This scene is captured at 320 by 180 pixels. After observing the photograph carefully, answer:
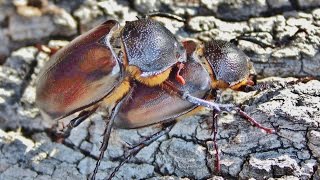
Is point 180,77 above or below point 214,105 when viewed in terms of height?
above

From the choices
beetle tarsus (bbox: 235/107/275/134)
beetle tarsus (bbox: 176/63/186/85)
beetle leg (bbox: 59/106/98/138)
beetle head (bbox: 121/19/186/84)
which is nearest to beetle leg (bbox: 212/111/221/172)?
beetle tarsus (bbox: 235/107/275/134)

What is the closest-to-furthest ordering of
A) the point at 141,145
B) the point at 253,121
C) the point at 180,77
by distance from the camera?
1. the point at 253,121
2. the point at 141,145
3. the point at 180,77

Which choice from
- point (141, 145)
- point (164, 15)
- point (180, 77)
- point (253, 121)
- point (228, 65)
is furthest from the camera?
point (164, 15)

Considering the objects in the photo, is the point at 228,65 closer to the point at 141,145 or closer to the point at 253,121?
the point at 253,121

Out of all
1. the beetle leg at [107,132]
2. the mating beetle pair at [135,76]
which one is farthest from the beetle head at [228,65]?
the beetle leg at [107,132]

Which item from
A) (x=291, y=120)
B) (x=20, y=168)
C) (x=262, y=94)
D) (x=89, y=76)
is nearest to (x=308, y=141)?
(x=291, y=120)

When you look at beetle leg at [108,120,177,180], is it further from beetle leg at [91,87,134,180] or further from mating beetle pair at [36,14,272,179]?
beetle leg at [91,87,134,180]

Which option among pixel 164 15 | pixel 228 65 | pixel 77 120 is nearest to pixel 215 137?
pixel 228 65
